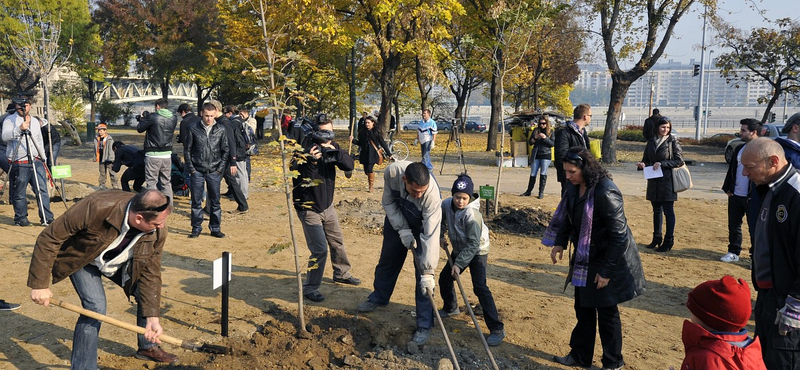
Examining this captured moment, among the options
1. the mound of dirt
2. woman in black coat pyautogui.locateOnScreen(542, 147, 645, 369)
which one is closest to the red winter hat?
woman in black coat pyautogui.locateOnScreen(542, 147, 645, 369)

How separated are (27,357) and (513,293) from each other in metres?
4.52

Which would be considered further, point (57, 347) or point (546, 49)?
point (546, 49)

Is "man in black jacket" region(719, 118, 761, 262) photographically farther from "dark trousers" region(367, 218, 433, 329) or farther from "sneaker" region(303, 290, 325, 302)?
"sneaker" region(303, 290, 325, 302)

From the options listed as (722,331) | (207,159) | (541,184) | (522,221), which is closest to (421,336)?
(722,331)

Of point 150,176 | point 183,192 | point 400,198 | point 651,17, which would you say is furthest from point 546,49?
point 400,198

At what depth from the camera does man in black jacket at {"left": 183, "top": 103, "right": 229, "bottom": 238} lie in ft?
26.9

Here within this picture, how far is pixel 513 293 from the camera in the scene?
6441 millimetres

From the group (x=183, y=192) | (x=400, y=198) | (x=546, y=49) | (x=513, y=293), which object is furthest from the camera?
(x=546, y=49)

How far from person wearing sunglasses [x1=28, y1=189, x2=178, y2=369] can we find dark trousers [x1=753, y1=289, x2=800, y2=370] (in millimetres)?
3659

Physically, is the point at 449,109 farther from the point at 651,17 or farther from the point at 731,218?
the point at 731,218

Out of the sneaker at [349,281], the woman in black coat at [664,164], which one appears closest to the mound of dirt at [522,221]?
the woman in black coat at [664,164]

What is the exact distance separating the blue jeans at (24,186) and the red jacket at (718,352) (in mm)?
8895

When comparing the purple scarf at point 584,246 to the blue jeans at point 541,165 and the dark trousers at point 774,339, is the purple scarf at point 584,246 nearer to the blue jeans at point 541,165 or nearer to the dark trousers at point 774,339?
the dark trousers at point 774,339

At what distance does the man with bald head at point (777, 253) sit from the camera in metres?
3.32
